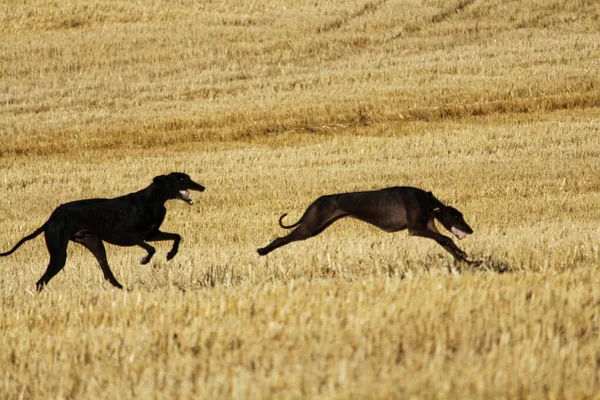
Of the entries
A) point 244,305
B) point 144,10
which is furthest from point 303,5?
point 244,305

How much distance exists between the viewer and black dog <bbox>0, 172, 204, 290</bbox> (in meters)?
8.89

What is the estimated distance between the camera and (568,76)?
26.4m

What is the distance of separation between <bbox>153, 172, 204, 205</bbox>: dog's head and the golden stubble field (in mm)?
692

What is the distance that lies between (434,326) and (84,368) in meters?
1.86

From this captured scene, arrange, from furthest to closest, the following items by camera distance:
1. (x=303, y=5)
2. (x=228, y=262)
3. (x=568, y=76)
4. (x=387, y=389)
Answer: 1. (x=303, y=5)
2. (x=568, y=76)
3. (x=228, y=262)
4. (x=387, y=389)

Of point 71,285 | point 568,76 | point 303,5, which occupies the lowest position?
point 71,285

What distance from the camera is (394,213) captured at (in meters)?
8.85

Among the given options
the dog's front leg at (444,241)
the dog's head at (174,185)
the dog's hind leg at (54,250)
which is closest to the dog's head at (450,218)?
the dog's front leg at (444,241)

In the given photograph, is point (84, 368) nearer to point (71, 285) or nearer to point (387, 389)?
point (387, 389)

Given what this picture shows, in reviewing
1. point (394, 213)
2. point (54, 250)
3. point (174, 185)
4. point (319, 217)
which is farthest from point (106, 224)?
point (394, 213)

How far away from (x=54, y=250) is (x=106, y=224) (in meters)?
0.54

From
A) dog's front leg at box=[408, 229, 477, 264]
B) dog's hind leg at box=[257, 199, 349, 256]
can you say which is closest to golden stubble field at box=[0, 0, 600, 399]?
dog's front leg at box=[408, 229, 477, 264]

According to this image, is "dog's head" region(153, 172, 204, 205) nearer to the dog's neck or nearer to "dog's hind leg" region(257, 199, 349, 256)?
the dog's neck

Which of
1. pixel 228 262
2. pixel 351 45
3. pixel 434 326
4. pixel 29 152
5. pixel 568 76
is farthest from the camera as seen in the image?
pixel 351 45
